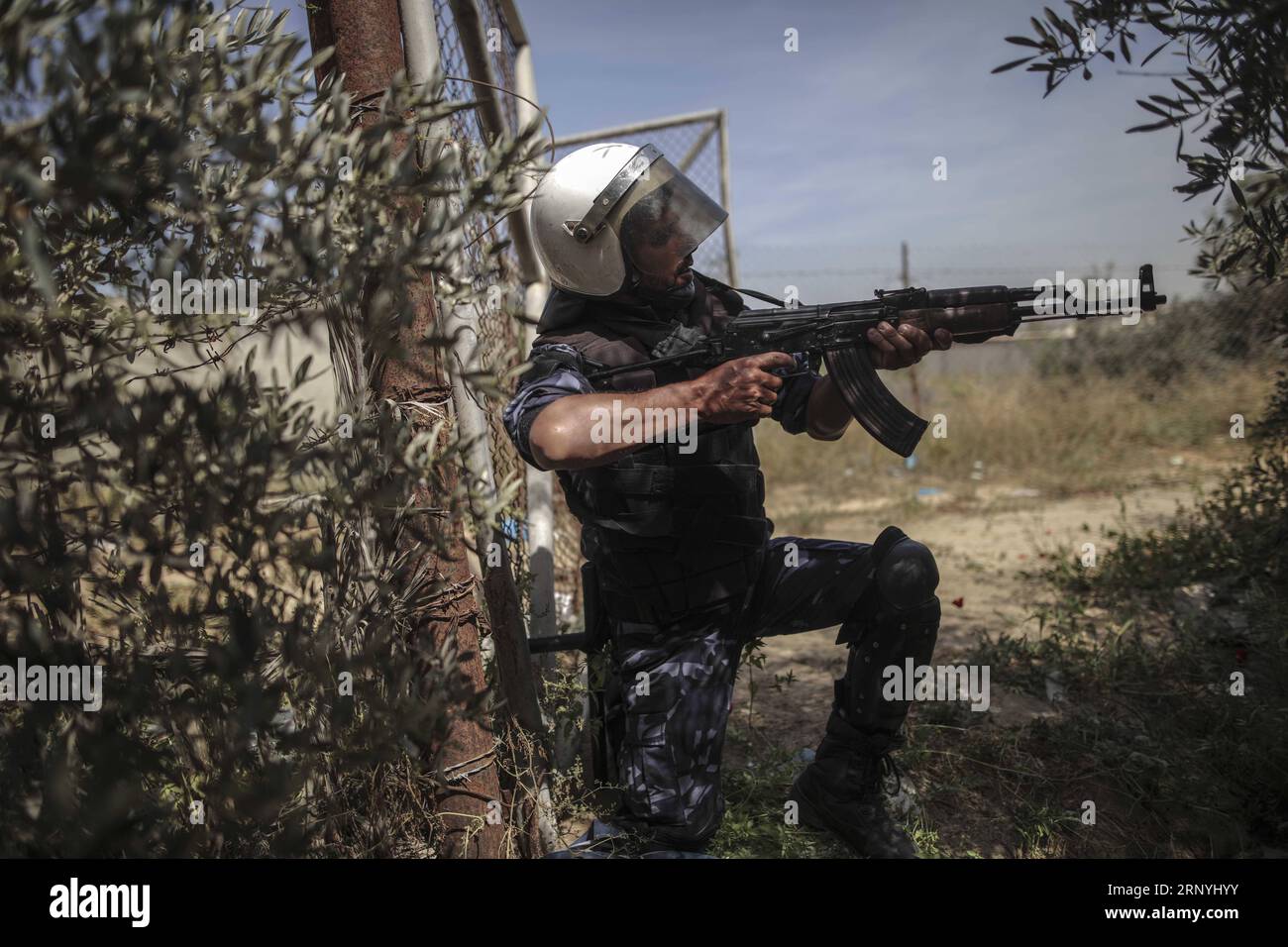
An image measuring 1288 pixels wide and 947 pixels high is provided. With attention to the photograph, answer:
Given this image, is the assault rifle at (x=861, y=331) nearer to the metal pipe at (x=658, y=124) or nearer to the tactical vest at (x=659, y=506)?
the tactical vest at (x=659, y=506)

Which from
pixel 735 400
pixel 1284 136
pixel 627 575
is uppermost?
pixel 1284 136

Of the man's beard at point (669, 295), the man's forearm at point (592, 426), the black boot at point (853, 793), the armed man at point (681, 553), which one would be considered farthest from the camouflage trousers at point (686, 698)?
the man's beard at point (669, 295)

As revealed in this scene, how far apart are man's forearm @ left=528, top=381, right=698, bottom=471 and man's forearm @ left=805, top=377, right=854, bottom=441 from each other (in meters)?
0.59

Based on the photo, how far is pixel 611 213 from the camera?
2461mm

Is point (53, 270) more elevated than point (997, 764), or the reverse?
point (53, 270)

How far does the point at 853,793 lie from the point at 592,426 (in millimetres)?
1335

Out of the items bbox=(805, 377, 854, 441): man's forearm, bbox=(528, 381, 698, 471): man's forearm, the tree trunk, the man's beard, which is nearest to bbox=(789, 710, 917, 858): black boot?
bbox=(805, 377, 854, 441): man's forearm

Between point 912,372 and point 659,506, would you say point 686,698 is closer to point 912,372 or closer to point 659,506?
point 659,506

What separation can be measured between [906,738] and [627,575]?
1.36 metres

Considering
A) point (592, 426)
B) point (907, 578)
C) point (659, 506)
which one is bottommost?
point (907, 578)

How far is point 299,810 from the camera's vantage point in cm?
186

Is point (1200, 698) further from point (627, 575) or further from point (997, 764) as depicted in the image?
point (627, 575)

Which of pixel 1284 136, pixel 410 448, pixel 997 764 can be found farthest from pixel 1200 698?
pixel 410 448

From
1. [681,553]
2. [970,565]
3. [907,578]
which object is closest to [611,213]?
[681,553]
